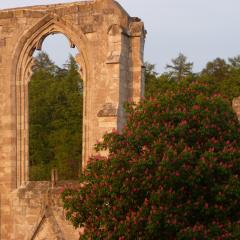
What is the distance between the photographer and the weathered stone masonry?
46.4 ft

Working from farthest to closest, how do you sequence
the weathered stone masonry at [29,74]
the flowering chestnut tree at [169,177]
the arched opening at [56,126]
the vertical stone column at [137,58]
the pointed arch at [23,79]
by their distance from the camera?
the arched opening at [56,126] < the pointed arch at [23,79] < the vertical stone column at [137,58] < the weathered stone masonry at [29,74] < the flowering chestnut tree at [169,177]

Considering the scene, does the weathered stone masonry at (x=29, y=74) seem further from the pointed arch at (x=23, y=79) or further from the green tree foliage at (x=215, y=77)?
the green tree foliage at (x=215, y=77)

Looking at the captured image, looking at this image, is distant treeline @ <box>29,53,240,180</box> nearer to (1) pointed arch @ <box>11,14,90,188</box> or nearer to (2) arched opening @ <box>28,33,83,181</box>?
(2) arched opening @ <box>28,33,83,181</box>

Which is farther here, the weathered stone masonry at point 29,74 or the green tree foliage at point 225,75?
the green tree foliage at point 225,75

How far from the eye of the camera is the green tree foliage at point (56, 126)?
33312 mm

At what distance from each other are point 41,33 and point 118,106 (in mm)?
3098

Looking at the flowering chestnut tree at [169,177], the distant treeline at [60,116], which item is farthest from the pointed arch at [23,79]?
the distant treeline at [60,116]

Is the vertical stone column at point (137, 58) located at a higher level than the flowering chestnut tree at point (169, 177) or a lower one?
higher

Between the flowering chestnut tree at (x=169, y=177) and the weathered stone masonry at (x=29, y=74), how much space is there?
12.9 feet

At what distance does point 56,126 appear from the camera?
3606 cm

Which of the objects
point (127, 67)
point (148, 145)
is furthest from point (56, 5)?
point (148, 145)

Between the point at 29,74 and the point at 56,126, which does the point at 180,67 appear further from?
the point at 29,74

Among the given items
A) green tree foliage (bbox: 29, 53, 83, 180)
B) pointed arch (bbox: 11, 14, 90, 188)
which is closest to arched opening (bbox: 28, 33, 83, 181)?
green tree foliage (bbox: 29, 53, 83, 180)

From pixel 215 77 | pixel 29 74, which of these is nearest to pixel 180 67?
pixel 215 77
